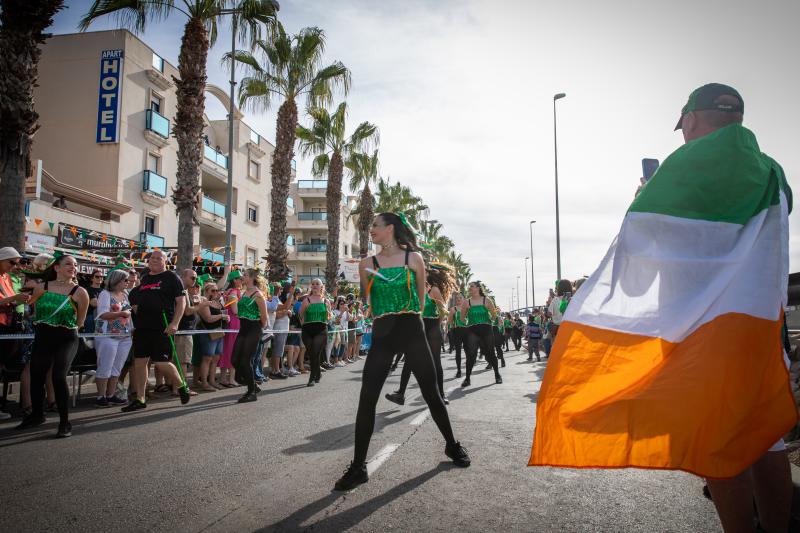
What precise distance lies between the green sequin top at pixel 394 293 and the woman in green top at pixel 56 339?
3576 millimetres

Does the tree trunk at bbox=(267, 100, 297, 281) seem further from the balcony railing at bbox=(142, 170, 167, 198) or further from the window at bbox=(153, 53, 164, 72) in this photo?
the window at bbox=(153, 53, 164, 72)

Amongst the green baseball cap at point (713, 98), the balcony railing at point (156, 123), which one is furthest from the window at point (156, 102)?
the green baseball cap at point (713, 98)

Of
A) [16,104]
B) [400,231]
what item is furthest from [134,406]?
[16,104]

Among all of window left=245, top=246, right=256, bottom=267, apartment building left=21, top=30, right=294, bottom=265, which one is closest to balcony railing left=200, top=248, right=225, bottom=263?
apartment building left=21, top=30, right=294, bottom=265

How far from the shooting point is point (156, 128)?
86.5ft

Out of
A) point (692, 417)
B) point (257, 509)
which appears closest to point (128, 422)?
point (257, 509)

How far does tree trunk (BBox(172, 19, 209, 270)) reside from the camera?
1432 centimetres

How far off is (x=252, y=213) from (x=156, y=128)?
12296mm

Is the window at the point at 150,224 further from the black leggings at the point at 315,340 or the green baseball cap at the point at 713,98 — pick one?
the green baseball cap at the point at 713,98

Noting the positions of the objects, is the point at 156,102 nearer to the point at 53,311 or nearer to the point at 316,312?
the point at 316,312

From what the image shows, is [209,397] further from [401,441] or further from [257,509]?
[257,509]

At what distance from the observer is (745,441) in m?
2.06

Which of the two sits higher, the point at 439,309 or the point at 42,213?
the point at 42,213

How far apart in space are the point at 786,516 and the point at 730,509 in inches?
17.2
